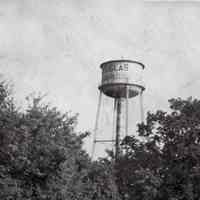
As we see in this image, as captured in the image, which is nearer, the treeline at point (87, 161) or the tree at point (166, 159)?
the treeline at point (87, 161)

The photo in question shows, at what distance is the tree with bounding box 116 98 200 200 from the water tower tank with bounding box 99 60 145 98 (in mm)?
17586

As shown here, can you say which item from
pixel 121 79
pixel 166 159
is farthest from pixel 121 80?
pixel 166 159

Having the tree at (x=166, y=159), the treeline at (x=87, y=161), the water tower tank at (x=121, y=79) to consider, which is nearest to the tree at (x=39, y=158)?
the treeline at (x=87, y=161)

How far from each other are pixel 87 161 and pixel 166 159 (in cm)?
403

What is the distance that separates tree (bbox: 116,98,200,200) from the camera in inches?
1242

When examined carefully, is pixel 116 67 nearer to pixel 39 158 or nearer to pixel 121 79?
pixel 121 79

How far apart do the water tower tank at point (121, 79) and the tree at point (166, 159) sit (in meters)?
17.6

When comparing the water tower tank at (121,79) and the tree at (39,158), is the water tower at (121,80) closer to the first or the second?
the water tower tank at (121,79)

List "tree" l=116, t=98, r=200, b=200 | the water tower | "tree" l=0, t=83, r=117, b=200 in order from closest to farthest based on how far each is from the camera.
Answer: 1. "tree" l=0, t=83, r=117, b=200
2. "tree" l=116, t=98, r=200, b=200
3. the water tower

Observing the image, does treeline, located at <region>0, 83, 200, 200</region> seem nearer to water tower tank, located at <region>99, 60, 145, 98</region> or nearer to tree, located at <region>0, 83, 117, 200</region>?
tree, located at <region>0, 83, 117, 200</region>

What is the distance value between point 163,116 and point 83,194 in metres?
6.46

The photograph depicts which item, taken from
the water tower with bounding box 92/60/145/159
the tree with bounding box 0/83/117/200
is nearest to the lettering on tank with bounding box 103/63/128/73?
the water tower with bounding box 92/60/145/159

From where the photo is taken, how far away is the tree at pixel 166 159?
31.5 m

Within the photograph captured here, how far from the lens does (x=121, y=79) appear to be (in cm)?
5347
